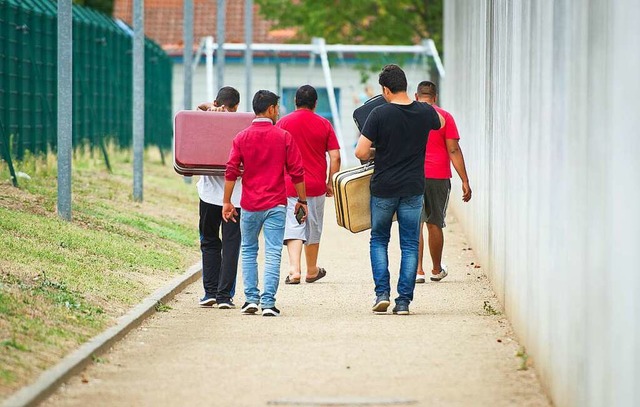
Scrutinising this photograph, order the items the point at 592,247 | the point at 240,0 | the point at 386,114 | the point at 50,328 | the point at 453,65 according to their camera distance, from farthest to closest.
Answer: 1. the point at 240,0
2. the point at 453,65
3. the point at 386,114
4. the point at 50,328
5. the point at 592,247

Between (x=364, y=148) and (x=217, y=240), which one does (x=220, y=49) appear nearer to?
(x=217, y=240)

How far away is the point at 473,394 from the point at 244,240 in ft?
12.2

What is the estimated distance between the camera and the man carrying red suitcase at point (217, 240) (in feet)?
39.1

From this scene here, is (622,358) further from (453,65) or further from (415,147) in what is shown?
(453,65)

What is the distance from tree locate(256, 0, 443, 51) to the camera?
137ft

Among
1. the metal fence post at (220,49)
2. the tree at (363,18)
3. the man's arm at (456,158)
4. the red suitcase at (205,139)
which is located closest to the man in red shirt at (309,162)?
the man's arm at (456,158)

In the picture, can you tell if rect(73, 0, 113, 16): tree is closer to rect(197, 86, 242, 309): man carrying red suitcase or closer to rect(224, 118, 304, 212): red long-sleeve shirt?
rect(197, 86, 242, 309): man carrying red suitcase

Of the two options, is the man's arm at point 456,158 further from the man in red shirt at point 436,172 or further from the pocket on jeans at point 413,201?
the pocket on jeans at point 413,201

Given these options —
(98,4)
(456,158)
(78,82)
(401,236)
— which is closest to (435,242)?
(456,158)

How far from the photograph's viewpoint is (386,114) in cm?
1114

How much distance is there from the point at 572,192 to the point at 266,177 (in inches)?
163

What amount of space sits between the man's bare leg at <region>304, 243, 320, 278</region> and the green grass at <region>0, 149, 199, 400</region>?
1.23 meters

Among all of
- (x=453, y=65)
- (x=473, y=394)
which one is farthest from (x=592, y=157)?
(x=453, y=65)

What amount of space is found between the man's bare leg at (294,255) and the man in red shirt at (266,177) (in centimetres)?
221
